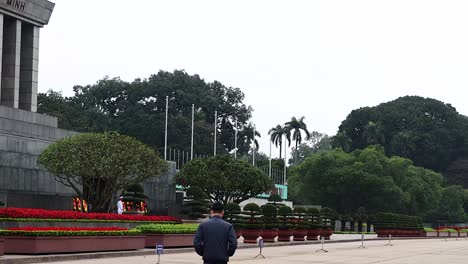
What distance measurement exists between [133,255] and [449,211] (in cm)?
9888

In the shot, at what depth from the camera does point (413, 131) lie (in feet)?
506

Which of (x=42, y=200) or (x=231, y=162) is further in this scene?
(x=231, y=162)

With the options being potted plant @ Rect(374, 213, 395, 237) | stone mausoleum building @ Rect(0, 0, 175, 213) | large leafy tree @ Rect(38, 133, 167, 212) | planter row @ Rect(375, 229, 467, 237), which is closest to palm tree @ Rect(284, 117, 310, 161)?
planter row @ Rect(375, 229, 467, 237)

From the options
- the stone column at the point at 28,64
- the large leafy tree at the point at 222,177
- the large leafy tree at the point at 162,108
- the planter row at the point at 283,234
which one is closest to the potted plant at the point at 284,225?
the planter row at the point at 283,234

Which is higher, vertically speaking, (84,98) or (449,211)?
(84,98)

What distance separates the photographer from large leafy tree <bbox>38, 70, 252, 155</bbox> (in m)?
118

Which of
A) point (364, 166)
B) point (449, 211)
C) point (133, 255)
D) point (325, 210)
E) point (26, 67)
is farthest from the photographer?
point (449, 211)

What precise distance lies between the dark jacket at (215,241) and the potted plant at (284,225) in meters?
34.3

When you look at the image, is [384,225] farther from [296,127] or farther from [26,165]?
[296,127]

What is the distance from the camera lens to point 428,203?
106000 millimetres

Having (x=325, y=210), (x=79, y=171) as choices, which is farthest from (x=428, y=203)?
(x=79, y=171)

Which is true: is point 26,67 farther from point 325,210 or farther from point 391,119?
point 391,119

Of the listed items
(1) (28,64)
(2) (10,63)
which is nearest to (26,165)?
(2) (10,63)

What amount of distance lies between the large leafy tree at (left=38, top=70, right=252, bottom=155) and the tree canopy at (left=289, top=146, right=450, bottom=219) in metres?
20.9
